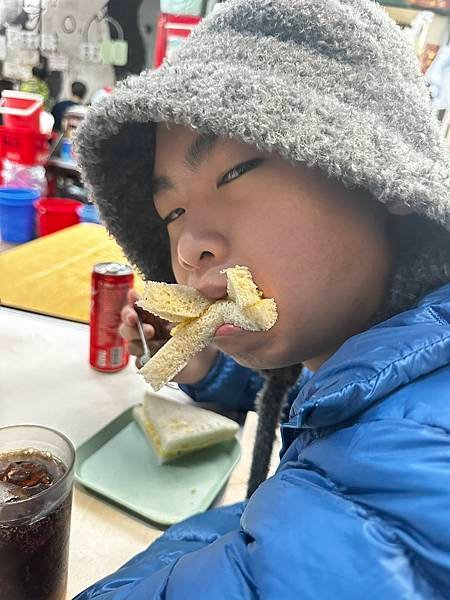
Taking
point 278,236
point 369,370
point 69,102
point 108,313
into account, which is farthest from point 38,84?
point 369,370

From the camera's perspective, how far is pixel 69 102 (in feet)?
9.01

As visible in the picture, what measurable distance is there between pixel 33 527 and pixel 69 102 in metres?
2.62

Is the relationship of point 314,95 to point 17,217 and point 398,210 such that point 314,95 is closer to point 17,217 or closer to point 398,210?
point 398,210

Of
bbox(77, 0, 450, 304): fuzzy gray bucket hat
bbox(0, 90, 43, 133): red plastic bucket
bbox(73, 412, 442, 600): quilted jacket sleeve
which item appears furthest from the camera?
bbox(0, 90, 43, 133): red plastic bucket

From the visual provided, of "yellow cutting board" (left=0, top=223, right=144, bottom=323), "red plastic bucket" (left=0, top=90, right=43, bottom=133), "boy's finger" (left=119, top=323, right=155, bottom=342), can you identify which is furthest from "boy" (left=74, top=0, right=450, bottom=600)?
"red plastic bucket" (left=0, top=90, right=43, bottom=133)

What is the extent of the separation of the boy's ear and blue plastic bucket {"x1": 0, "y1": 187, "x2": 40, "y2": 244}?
156 cm

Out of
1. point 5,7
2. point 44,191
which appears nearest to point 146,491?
point 44,191

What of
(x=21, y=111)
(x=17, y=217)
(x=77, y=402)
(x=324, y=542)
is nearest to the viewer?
(x=324, y=542)

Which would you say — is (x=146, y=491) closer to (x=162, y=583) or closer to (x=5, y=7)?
(x=162, y=583)

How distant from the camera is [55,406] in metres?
0.88

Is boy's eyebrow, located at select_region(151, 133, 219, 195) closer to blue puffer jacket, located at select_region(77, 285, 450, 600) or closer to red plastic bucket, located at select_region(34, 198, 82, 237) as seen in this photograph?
blue puffer jacket, located at select_region(77, 285, 450, 600)

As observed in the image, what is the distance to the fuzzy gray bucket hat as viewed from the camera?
484mm

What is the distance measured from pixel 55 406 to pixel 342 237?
0.56m

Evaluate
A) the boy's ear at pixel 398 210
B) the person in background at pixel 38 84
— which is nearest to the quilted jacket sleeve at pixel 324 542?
the boy's ear at pixel 398 210
